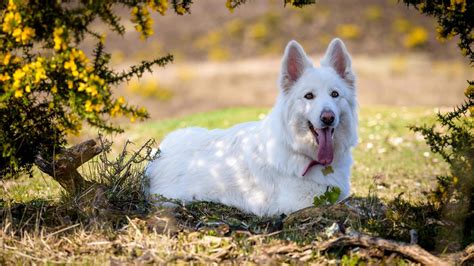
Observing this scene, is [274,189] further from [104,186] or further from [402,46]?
[402,46]

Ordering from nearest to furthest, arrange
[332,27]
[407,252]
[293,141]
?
[407,252], [293,141], [332,27]

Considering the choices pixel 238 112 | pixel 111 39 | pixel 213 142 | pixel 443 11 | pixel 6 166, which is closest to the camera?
pixel 443 11

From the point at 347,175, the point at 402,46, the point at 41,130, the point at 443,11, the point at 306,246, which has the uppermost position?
the point at 402,46

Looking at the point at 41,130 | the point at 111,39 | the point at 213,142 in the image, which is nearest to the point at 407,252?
the point at 213,142

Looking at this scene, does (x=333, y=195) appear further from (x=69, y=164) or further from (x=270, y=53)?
(x=270, y=53)

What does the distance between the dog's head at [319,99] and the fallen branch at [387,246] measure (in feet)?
4.61

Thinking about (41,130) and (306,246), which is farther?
(41,130)

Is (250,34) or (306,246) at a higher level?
(250,34)

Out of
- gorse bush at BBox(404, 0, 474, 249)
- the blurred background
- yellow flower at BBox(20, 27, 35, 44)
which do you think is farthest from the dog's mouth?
the blurred background

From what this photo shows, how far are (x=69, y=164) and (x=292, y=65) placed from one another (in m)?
2.58

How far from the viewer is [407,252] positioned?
4.57 m

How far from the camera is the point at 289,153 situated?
629cm

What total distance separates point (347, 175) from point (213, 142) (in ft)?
5.50

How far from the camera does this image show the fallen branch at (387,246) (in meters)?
4.50
